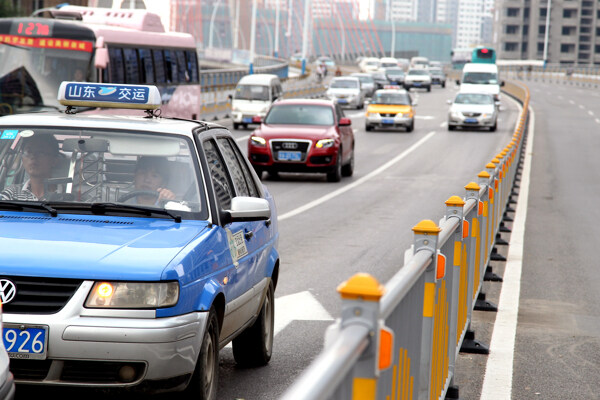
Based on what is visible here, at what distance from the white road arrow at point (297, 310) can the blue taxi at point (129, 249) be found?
4.87 ft

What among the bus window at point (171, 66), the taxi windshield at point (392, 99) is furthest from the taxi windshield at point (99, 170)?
the taxi windshield at point (392, 99)

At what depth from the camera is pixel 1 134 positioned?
6367 millimetres

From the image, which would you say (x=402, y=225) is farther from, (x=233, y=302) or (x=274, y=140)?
(x=233, y=302)

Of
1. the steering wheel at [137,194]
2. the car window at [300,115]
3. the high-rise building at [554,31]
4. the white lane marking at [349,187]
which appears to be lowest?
the white lane marking at [349,187]

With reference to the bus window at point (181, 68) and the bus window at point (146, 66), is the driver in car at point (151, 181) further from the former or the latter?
the bus window at point (181, 68)

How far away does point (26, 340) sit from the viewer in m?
4.76

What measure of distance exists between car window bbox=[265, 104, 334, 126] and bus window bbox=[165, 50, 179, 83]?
485 centimetres

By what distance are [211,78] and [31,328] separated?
39.8 m

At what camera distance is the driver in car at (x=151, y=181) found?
5988 mm

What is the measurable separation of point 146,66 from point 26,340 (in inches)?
841

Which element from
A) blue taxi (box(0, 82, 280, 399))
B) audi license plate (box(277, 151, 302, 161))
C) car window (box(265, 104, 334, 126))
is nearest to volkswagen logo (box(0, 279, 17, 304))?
blue taxi (box(0, 82, 280, 399))

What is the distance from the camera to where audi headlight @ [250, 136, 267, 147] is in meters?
22.5

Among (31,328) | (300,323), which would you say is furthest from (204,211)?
(300,323)

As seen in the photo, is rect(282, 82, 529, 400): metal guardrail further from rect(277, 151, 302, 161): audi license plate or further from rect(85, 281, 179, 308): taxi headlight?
rect(277, 151, 302, 161): audi license plate
